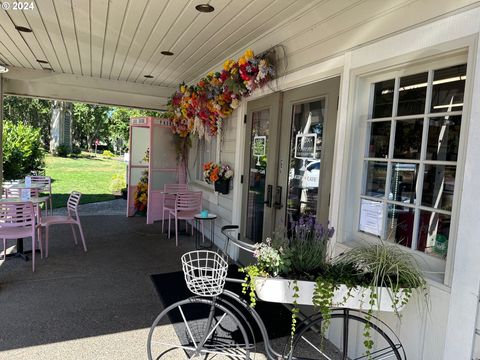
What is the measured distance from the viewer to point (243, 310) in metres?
3.11

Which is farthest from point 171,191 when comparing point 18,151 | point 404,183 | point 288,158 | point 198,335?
point 18,151

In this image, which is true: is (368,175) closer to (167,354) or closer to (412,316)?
(412,316)

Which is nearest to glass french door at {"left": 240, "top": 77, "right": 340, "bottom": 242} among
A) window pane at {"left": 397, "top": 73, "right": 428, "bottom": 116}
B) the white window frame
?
the white window frame

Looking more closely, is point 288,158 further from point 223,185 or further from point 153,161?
point 153,161

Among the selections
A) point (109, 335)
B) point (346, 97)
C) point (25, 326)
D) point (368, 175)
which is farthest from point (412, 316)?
point (25, 326)

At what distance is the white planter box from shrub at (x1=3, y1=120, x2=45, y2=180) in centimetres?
893

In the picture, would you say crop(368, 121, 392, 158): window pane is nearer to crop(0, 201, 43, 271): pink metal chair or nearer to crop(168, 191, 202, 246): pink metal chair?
crop(168, 191, 202, 246): pink metal chair

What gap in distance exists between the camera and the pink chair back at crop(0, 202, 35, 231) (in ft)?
12.1

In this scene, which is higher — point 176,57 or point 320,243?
point 176,57

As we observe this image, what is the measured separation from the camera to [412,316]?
191 cm

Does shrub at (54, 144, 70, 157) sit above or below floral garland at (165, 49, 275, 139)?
below

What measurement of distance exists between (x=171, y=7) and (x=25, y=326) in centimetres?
305

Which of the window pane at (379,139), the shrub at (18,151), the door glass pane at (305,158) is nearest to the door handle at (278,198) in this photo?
the door glass pane at (305,158)

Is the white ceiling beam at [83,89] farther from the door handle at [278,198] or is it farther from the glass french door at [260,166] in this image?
the door handle at [278,198]
